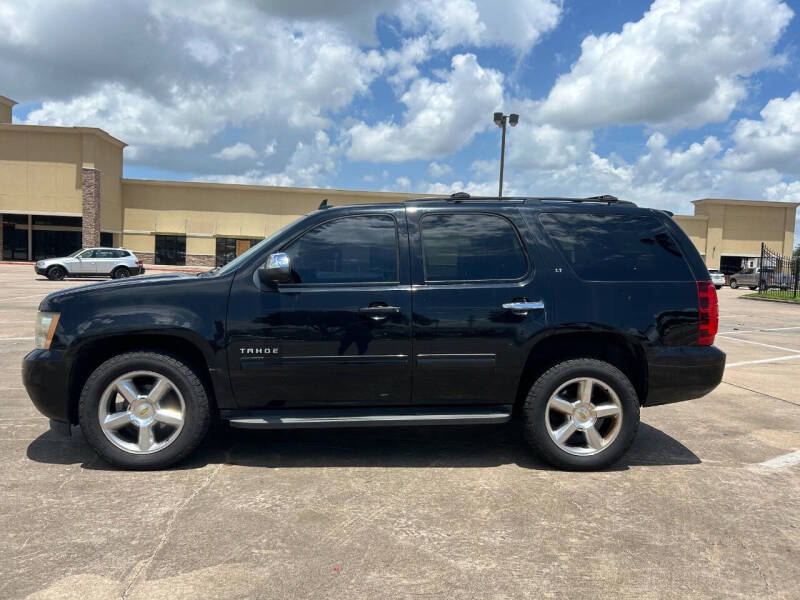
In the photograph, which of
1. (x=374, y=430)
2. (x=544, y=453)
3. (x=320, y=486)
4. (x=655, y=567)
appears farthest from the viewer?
(x=374, y=430)

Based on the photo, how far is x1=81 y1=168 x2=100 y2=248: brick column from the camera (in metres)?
38.2

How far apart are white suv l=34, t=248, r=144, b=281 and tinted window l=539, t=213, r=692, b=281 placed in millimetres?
26079

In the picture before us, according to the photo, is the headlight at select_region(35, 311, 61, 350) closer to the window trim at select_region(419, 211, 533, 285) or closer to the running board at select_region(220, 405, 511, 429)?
the running board at select_region(220, 405, 511, 429)

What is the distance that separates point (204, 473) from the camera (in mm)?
4016

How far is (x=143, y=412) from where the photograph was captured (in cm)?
402

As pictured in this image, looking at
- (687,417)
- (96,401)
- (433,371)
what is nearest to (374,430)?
(433,371)

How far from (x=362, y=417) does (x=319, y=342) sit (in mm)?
589

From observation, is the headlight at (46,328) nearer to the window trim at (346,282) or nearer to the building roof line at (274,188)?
the window trim at (346,282)

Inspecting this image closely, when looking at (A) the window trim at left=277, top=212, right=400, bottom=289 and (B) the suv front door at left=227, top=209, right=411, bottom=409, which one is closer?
(B) the suv front door at left=227, top=209, right=411, bottom=409

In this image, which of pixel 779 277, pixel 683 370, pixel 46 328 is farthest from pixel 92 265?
pixel 779 277

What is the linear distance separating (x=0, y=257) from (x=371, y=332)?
44950 mm

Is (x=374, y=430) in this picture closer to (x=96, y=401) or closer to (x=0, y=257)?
(x=96, y=401)

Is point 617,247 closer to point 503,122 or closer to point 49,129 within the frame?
point 503,122

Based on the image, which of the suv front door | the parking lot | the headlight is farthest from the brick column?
the suv front door
